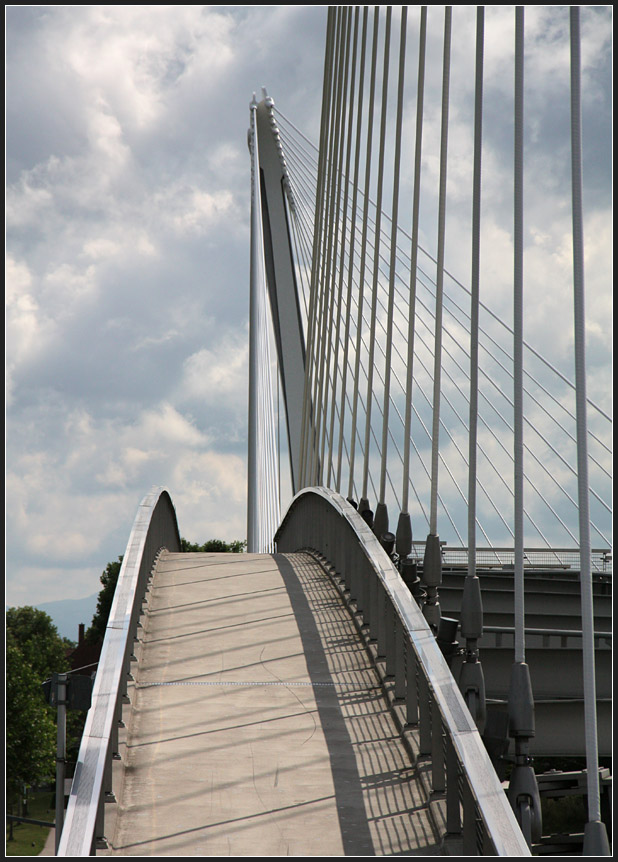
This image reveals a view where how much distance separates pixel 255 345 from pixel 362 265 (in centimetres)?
1280

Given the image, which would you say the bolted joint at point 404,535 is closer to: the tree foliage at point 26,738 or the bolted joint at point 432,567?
the bolted joint at point 432,567

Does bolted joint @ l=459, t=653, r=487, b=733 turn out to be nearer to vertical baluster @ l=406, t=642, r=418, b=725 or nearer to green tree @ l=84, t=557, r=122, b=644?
vertical baluster @ l=406, t=642, r=418, b=725

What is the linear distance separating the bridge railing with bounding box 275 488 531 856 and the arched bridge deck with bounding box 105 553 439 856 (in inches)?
8.0

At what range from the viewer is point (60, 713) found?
334 inches

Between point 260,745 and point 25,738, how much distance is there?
126ft

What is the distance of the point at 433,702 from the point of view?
5473 mm

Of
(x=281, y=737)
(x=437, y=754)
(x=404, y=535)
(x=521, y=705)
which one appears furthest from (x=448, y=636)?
(x=404, y=535)

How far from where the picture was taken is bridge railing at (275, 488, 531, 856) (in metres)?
4.04

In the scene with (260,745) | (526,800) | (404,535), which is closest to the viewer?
(526,800)

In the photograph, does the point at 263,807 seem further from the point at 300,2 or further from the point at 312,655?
the point at 300,2

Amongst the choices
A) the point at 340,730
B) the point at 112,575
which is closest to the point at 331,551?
the point at 340,730

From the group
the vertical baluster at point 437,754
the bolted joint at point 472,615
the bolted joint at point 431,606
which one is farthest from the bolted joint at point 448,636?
the vertical baluster at point 437,754

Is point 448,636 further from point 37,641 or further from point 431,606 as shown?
point 37,641

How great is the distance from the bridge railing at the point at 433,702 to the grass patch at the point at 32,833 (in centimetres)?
2649
